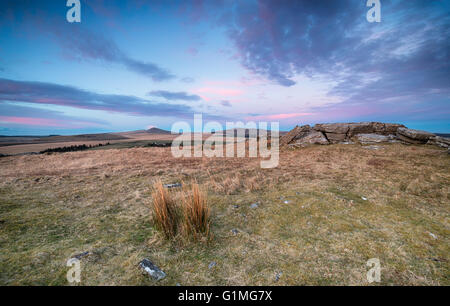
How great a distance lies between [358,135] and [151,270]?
20359 millimetres

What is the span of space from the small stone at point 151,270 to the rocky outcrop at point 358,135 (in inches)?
712

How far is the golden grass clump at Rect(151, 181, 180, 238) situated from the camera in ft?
14.6

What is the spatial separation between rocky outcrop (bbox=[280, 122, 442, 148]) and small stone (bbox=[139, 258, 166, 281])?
18.1m

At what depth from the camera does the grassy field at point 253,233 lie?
3260mm

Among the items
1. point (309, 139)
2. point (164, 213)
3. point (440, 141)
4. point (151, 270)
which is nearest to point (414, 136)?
point (440, 141)

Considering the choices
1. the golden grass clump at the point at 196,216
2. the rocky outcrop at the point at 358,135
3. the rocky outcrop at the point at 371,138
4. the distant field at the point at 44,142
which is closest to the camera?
the golden grass clump at the point at 196,216

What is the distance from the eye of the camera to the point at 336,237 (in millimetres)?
4441

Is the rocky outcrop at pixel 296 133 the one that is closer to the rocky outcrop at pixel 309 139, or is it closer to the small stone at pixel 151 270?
the rocky outcrop at pixel 309 139

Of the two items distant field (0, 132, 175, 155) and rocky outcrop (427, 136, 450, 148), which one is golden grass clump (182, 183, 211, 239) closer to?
rocky outcrop (427, 136, 450, 148)

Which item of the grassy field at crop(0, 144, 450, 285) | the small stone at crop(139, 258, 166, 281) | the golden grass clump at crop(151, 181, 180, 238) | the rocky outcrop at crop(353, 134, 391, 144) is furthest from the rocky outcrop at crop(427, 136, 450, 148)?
the small stone at crop(139, 258, 166, 281)

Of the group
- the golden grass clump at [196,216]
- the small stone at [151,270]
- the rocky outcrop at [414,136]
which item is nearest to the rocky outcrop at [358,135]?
Result: the rocky outcrop at [414,136]

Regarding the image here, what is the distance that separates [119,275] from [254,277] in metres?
2.38
